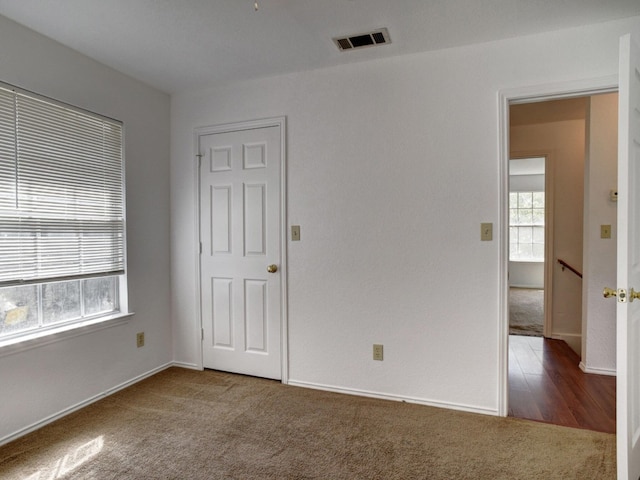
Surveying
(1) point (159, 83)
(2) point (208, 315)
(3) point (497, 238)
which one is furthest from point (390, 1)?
(2) point (208, 315)

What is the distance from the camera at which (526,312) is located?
18.1ft

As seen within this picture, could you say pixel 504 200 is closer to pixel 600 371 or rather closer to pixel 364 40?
pixel 364 40

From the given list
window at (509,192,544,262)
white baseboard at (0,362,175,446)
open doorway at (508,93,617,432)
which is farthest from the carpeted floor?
white baseboard at (0,362,175,446)

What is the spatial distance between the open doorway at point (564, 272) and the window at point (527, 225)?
8.61 feet

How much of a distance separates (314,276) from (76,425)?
182 centimetres

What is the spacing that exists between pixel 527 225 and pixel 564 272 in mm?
4184

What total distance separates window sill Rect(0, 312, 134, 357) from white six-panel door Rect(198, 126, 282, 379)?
2.36 feet

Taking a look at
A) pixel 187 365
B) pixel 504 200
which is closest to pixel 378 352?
pixel 504 200

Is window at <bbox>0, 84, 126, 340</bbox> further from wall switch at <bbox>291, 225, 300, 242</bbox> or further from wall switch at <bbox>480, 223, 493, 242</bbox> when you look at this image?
wall switch at <bbox>480, 223, 493, 242</bbox>

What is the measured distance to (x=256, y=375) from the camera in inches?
124

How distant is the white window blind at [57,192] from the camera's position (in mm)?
2225

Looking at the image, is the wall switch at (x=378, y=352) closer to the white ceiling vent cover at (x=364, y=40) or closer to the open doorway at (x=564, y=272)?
the open doorway at (x=564, y=272)

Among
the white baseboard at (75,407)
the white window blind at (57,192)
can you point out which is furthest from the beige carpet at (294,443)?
the white window blind at (57,192)

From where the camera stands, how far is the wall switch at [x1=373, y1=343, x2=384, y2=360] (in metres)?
2.75
